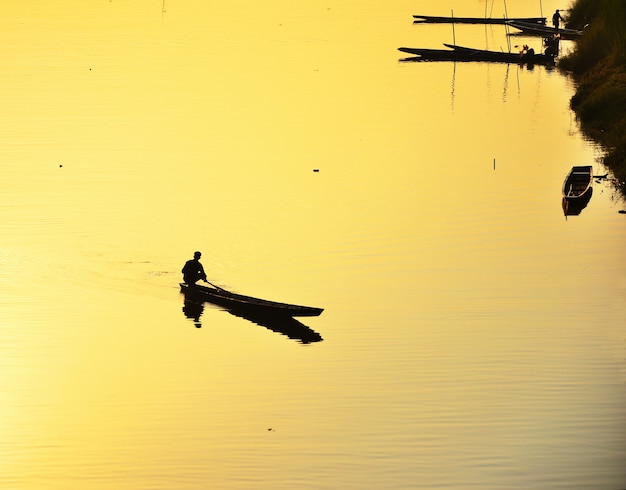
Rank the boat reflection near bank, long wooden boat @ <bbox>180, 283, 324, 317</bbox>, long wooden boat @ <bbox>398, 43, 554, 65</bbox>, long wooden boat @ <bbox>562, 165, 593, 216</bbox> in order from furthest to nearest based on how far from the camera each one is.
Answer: long wooden boat @ <bbox>398, 43, 554, 65</bbox>
long wooden boat @ <bbox>562, 165, 593, 216</bbox>
the boat reflection near bank
long wooden boat @ <bbox>180, 283, 324, 317</bbox>

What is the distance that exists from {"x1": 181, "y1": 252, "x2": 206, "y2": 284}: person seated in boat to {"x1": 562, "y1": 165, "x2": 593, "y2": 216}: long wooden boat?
13.0 meters

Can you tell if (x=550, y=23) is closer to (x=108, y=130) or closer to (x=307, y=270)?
(x=108, y=130)

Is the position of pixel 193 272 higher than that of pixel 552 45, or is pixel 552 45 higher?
pixel 552 45

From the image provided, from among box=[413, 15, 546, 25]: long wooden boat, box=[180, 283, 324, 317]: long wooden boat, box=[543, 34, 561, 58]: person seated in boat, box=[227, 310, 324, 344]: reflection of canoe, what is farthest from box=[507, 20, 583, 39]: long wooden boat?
box=[227, 310, 324, 344]: reflection of canoe

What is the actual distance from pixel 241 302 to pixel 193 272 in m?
1.95

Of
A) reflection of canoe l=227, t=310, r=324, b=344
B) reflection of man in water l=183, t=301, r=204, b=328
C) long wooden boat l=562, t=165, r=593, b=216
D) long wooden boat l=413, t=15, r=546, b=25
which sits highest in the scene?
long wooden boat l=413, t=15, r=546, b=25

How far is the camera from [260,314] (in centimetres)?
2833

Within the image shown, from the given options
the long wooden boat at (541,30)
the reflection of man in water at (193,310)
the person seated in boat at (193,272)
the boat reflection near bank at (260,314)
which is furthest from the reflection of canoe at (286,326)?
the long wooden boat at (541,30)

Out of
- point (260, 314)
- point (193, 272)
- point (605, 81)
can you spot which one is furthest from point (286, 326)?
point (605, 81)

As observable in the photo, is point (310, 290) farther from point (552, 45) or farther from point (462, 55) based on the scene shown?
point (552, 45)

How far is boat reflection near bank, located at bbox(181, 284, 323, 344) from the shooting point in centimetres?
2744

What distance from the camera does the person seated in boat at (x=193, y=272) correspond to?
30.1 meters

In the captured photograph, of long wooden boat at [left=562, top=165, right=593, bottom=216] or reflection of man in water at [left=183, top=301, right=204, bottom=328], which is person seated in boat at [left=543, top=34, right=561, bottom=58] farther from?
reflection of man in water at [left=183, top=301, right=204, bottom=328]

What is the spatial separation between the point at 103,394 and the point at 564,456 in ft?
28.5
